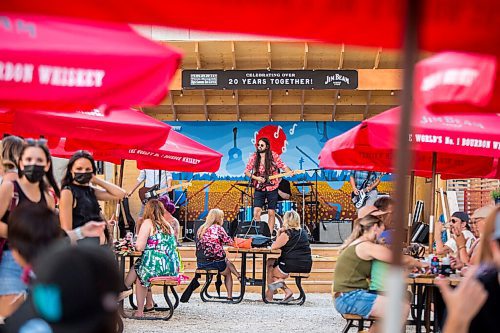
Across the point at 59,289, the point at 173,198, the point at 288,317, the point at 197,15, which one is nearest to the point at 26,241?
the point at 197,15

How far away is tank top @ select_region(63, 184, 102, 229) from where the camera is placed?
6.70 meters

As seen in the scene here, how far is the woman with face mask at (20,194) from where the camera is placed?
498 centimetres

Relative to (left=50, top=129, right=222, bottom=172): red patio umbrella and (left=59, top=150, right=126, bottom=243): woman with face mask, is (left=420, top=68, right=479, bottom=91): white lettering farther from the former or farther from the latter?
(left=50, top=129, right=222, bottom=172): red patio umbrella

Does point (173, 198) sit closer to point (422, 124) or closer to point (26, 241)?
point (422, 124)

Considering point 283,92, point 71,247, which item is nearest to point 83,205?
point 71,247

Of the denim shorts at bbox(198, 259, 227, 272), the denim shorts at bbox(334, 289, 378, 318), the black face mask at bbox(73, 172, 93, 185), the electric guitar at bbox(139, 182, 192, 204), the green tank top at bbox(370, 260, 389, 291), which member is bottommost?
the denim shorts at bbox(198, 259, 227, 272)

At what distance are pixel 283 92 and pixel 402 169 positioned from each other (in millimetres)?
19900

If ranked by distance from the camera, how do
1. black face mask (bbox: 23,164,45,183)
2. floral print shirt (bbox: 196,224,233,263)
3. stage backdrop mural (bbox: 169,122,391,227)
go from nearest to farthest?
black face mask (bbox: 23,164,45,183) → floral print shirt (bbox: 196,224,233,263) → stage backdrop mural (bbox: 169,122,391,227)

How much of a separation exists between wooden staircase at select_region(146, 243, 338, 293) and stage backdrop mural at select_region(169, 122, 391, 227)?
4.56 meters

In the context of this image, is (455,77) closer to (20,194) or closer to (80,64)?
(80,64)

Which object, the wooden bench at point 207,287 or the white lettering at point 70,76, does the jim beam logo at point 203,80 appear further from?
the white lettering at point 70,76

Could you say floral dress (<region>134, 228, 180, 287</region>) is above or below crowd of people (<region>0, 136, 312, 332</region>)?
below

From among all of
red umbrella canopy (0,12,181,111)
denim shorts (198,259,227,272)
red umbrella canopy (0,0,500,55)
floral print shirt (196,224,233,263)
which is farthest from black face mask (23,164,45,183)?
denim shorts (198,259,227,272)

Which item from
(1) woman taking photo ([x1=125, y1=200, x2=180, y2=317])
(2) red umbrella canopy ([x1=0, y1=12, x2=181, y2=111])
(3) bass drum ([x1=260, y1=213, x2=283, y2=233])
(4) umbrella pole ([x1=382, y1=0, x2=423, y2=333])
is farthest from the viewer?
(3) bass drum ([x1=260, y1=213, x2=283, y2=233])
